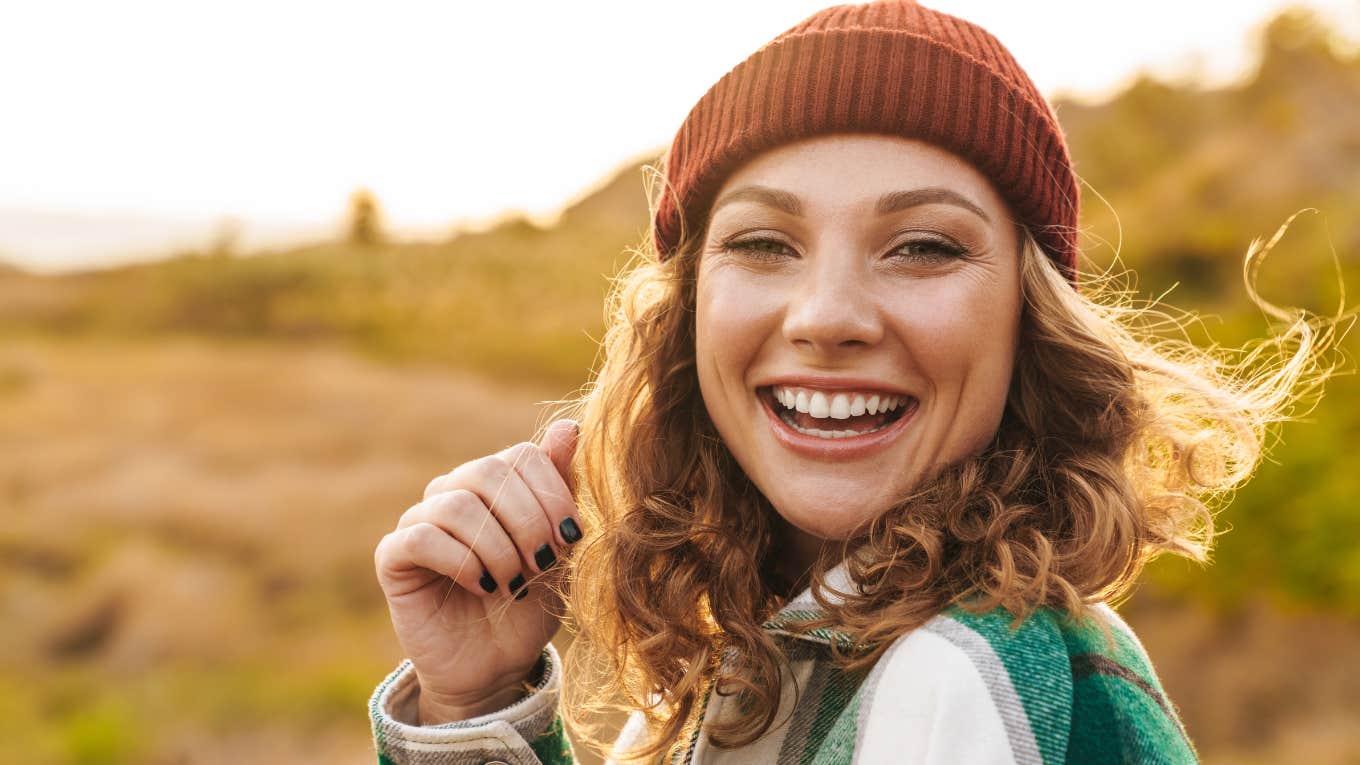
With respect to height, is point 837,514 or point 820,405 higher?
point 820,405

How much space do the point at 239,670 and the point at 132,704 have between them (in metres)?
0.67

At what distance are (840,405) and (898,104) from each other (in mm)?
440

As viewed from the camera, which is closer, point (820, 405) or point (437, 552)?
point (820, 405)

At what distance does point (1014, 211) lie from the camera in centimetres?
168

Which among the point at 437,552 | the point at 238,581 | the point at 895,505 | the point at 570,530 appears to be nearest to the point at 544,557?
the point at 570,530

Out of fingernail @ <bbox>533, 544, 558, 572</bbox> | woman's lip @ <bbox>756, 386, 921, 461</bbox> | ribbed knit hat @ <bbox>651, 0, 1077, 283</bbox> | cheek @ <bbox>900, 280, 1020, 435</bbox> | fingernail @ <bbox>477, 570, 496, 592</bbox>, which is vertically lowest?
fingernail @ <bbox>477, 570, 496, 592</bbox>

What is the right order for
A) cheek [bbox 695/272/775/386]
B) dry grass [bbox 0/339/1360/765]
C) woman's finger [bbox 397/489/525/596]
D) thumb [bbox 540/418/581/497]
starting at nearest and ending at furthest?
1. cheek [bbox 695/272/775/386]
2. woman's finger [bbox 397/489/525/596]
3. thumb [bbox 540/418/581/497]
4. dry grass [bbox 0/339/1360/765]

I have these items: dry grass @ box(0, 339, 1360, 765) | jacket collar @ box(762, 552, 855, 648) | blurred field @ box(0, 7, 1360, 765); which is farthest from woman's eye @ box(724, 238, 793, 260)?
dry grass @ box(0, 339, 1360, 765)

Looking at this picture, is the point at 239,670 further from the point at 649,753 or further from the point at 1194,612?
the point at 1194,612

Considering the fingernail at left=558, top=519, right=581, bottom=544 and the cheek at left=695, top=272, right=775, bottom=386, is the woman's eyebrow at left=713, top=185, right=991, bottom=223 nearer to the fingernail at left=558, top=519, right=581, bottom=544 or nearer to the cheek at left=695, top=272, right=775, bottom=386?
the cheek at left=695, top=272, right=775, bottom=386

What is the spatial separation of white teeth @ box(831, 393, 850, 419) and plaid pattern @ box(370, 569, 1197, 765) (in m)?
0.23

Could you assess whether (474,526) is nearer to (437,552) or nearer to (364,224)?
(437,552)

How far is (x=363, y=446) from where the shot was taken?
922 cm

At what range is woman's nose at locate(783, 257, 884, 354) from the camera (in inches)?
59.7
